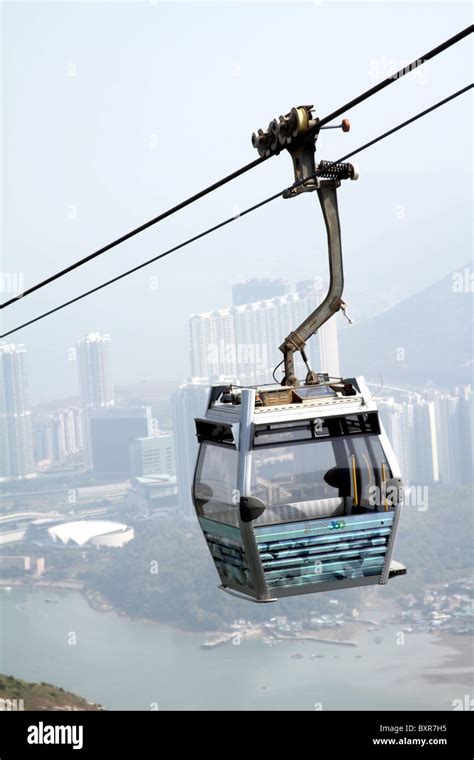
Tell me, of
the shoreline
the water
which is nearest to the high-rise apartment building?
the shoreline

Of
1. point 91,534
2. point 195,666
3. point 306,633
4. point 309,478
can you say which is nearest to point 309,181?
point 309,478

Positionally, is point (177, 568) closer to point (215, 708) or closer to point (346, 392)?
point (215, 708)

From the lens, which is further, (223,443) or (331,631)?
(331,631)

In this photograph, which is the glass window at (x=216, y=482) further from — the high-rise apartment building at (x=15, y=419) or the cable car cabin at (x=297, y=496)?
the high-rise apartment building at (x=15, y=419)

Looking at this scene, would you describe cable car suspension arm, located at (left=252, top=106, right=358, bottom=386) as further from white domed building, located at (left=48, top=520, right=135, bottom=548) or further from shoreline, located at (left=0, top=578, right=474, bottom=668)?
white domed building, located at (left=48, top=520, right=135, bottom=548)

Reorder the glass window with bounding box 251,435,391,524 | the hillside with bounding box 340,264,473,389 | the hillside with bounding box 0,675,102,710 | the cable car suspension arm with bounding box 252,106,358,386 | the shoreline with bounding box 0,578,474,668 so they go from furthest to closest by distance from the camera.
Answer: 1. the hillside with bounding box 340,264,473,389
2. the shoreline with bounding box 0,578,474,668
3. the hillside with bounding box 0,675,102,710
4. the glass window with bounding box 251,435,391,524
5. the cable car suspension arm with bounding box 252,106,358,386

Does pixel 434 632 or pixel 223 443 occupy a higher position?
pixel 223 443
